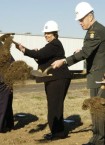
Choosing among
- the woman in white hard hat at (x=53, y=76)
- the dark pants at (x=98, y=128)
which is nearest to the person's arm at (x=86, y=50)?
the dark pants at (x=98, y=128)

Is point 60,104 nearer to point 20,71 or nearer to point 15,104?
point 20,71

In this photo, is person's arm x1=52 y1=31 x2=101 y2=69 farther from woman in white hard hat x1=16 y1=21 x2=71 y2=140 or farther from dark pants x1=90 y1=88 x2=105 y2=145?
woman in white hard hat x1=16 y1=21 x2=71 y2=140

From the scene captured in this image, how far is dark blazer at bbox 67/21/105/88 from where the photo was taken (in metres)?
7.58

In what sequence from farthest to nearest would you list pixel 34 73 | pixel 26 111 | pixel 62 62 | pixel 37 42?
pixel 37 42 < pixel 26 111 < pixel 34 73 < pixel 62 62

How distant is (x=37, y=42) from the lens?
30891 millimetres

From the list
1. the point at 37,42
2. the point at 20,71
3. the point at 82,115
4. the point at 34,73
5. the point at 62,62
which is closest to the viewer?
the point at 62,62

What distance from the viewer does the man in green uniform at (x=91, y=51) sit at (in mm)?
7581

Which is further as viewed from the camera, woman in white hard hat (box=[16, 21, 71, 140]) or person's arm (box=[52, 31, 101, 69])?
woman in white hard hat (box=[16, 21, 71, 140])

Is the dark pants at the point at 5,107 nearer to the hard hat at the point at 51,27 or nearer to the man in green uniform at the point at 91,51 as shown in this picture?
the hard hat at the point at 51,27

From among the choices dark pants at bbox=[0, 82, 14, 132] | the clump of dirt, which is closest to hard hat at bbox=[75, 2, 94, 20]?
the clump of dirt

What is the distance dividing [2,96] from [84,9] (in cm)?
334

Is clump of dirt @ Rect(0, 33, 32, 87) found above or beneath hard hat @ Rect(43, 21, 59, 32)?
beneath

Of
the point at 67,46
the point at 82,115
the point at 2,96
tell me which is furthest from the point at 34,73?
the point at 67,46

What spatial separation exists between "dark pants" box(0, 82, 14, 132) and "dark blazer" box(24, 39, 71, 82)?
1288 millimetres
